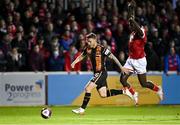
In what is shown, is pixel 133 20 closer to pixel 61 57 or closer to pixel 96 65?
pixel 96 65

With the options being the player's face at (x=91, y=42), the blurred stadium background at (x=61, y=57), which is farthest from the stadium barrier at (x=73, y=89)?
the player's face at (x=91, y=42)

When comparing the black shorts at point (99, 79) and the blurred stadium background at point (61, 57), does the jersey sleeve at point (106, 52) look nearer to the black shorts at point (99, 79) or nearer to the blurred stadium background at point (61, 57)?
the black shorts at point (99, 79)

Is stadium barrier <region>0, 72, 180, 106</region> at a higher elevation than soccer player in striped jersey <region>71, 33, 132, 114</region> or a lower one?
lower

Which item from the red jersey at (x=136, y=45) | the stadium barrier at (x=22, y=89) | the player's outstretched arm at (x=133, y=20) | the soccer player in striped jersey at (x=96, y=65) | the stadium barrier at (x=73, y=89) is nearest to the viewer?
the soccer player in striped jersey at (x=96, y=65)

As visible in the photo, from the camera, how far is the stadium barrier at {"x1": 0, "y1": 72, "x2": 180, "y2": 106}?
2230 centimetres

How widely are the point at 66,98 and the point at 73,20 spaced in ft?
10.7

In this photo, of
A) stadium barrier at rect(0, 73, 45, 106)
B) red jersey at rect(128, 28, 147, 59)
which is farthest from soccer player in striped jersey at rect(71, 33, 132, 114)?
stadium barrier at rect(0, 73, 45, 106)

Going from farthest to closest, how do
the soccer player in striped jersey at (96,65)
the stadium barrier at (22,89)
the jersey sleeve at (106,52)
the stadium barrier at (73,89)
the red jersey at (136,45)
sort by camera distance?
the stadium barrier at (73,89), the stadium barrier at (22,89), the red jersey at (136,45), the soccer player in striped jersey at (96,65), the jersey sleeve at (106,52)

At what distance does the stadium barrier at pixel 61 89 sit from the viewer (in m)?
22.3

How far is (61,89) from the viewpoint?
22781mm

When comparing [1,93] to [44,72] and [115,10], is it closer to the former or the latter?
[44,72]

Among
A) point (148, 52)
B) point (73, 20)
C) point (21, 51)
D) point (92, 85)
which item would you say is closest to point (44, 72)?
point (21, 51)

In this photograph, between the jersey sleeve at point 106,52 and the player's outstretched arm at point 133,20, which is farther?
the player's outstretched arm at point 133,20

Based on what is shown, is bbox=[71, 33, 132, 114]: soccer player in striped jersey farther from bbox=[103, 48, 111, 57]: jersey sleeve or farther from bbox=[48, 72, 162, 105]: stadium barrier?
bbox=[48, 72, 162, 105]: stadium barrier
